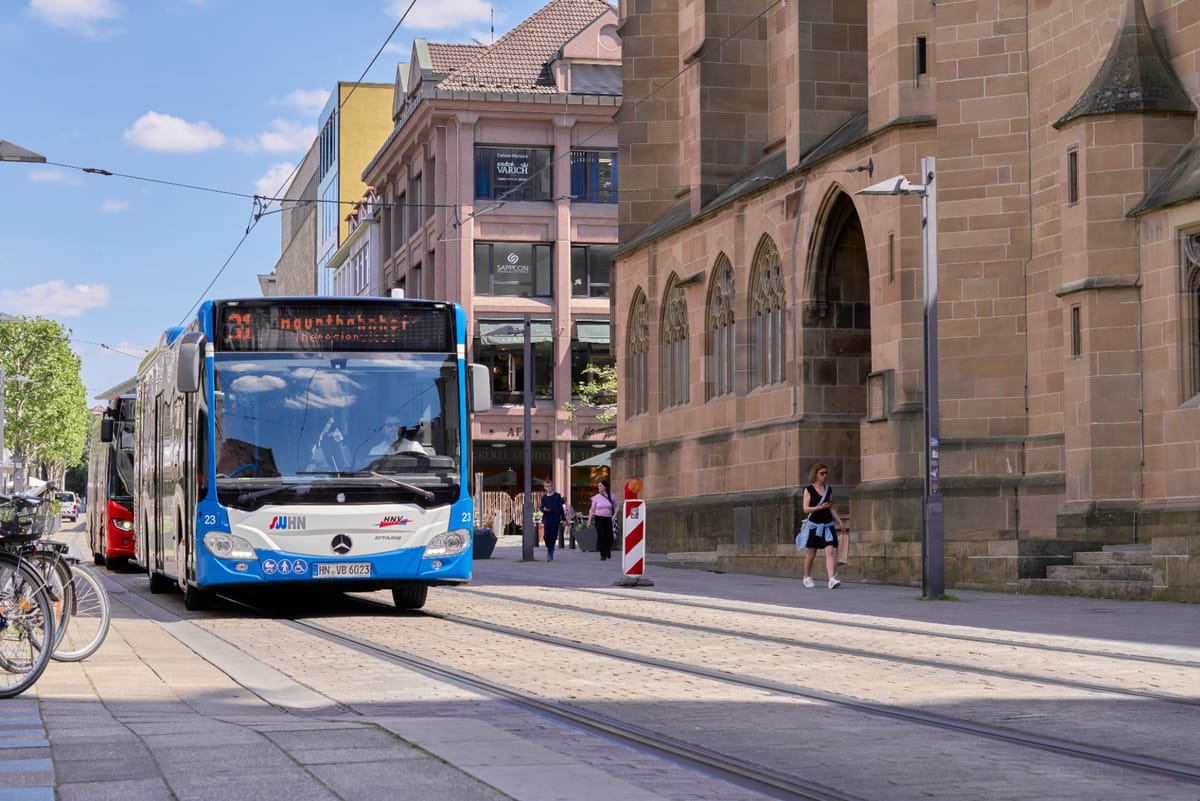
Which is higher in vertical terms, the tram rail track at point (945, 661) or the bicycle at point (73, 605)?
the bicycle at point (73, 605)

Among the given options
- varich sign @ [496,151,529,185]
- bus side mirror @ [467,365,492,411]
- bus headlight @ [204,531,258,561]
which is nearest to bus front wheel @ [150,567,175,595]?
bus headlight @ [204,531,258,561]

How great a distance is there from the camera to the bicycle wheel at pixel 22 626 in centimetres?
1010

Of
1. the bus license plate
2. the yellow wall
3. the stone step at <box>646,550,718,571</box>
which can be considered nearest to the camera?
the bus license plate

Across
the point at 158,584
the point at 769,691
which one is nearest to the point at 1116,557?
the point at 158,584

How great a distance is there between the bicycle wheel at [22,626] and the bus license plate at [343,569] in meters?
6.91

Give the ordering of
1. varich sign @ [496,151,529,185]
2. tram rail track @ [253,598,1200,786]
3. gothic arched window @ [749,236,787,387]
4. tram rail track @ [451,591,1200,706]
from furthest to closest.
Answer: varich sign @ [496,151,529,185] → gothic arched window @ [749,236,787,387] → tram rail track @ [451,591,1200,706] → tram rail track @ [253,598,1200,786]

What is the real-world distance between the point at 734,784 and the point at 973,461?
2178 centimetres

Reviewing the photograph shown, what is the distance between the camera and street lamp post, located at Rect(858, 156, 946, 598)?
841 inches

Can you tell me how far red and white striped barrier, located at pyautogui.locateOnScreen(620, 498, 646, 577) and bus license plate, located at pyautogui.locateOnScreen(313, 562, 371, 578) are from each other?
722cm

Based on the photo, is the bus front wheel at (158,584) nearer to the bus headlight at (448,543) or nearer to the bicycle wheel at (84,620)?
the bus headlight at (448,543)

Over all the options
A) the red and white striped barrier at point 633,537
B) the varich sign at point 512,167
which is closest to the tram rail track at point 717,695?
the red and white striped barrier at point 633,537

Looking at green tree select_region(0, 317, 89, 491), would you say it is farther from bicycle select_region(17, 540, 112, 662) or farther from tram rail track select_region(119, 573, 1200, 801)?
bicycle select_region(17, 540, 112, 662)

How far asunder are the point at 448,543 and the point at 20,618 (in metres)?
7.64

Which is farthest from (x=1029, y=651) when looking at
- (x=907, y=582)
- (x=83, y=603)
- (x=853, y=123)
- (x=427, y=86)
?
(x=427, y=86)
